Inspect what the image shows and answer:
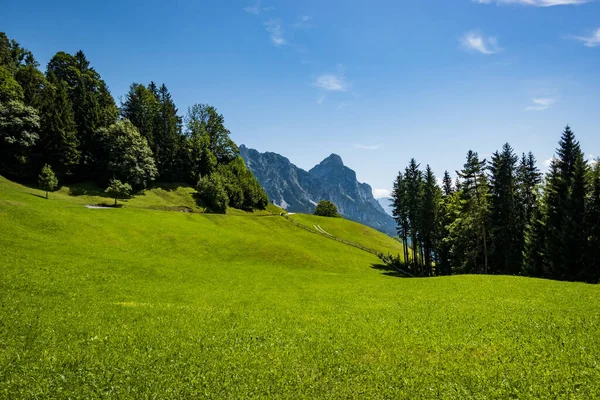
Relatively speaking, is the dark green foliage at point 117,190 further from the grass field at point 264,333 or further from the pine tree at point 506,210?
the pine tree at point 506,210

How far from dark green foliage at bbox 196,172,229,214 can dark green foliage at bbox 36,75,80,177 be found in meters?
28.6

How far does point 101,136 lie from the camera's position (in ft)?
240

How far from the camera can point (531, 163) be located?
178 feet

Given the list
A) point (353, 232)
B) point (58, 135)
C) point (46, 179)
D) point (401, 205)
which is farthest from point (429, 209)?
point (58, 135)

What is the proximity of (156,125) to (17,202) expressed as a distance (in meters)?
59.5

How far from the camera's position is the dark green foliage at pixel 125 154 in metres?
70.9

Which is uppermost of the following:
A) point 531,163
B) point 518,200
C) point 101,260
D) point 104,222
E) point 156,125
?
point 156,125

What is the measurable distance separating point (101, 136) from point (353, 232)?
79174 millimetres

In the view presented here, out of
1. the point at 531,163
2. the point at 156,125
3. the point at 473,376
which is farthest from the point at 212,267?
the point at 156,125

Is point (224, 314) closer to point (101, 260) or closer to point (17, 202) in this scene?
point (101, 260)

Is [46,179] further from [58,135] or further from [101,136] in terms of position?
[101,136]

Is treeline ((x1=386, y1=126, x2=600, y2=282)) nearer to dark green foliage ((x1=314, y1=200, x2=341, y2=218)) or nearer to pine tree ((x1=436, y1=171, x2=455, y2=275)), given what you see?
pine tree ((x1=436, y1=171, x2=455, y2=275))

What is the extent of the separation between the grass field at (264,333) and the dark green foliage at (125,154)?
3613cm

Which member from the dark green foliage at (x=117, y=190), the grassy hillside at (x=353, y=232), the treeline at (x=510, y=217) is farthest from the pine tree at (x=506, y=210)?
the dark green foliage at (x=117, y=190)
